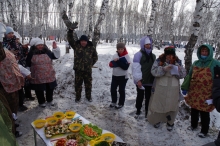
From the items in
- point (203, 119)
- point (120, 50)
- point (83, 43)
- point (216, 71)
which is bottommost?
point (203, 119)

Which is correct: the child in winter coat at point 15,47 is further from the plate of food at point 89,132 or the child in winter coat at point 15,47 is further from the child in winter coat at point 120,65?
the plate of food at point 89,132

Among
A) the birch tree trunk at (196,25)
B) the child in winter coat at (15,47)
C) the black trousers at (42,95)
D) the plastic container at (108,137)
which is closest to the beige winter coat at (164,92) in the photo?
the plastic container at (108,137)

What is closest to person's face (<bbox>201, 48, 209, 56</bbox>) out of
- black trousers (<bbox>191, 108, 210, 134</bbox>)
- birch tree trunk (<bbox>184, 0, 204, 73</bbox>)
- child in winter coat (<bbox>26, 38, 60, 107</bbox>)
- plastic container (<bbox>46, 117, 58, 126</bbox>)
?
black trousers (<bbox>191, 108, 210, 134</bbox>)

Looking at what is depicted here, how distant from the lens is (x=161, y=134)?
12.2 ft

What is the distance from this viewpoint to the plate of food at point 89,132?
2.52 metres

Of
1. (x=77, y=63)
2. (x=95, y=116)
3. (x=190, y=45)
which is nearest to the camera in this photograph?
(x=95, y=116)

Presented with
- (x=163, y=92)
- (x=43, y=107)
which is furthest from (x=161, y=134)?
(x=43, y=107)

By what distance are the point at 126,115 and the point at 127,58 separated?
1.39 meters

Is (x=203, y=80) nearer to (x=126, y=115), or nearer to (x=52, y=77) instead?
(x=126, y=115)

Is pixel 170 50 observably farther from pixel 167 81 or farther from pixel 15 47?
pixel 15 47

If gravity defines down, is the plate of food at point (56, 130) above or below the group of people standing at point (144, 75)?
below

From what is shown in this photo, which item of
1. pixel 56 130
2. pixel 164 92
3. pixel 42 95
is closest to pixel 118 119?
pixel 164 92

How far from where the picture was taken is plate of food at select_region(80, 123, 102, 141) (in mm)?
2516

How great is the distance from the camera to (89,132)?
2578 millimetres
